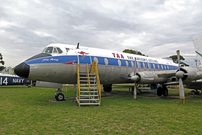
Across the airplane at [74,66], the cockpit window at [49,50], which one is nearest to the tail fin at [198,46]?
the airplane at [74,66]

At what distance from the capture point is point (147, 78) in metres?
12.6

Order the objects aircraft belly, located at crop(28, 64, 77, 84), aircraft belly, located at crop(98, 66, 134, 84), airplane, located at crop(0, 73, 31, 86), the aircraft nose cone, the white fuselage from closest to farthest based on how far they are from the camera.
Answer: the aircraft nose cone → aircraft belly, located at crop(28, 64, 77, 84) → the white fuselage → aircraft belly, located at crop(98, 66, 134, 84) → airplane, located at crop(0, 73, 31, 86)

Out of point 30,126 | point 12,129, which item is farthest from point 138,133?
point 12,129

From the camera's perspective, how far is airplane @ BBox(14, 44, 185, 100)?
381 inches

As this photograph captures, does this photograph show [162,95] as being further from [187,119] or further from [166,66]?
[187,119]

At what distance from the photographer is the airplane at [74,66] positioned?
31.8 feet

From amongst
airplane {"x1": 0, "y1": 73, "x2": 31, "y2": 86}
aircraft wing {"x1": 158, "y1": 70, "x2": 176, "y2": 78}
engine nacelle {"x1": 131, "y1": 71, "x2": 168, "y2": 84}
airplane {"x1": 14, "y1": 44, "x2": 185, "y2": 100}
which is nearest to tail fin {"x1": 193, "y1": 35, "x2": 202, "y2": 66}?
airplane {"x1": 14, "y1": 44, "x2": 185, "y2": 100}

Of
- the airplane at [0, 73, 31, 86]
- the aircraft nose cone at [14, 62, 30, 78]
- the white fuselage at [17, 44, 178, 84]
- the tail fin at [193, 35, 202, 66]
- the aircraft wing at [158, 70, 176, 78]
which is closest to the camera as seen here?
the aircraft nose cone at [14, 62, 30, 78]

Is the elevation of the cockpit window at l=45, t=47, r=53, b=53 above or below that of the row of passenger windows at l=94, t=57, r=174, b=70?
above

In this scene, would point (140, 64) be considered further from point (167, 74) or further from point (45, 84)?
point (45, 84)

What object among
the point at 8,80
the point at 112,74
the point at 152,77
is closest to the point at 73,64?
the point at 112,74

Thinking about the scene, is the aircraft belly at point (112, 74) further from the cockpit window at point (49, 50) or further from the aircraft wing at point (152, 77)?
the cockpit window at point (49, 50)

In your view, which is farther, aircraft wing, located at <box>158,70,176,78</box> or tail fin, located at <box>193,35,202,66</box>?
tail fin, located at <box>193,35,202,66</box>

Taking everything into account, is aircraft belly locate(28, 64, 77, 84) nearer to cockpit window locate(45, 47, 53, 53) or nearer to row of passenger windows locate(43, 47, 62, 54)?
row of passenger windows locate(43, 47, 62, 54)
